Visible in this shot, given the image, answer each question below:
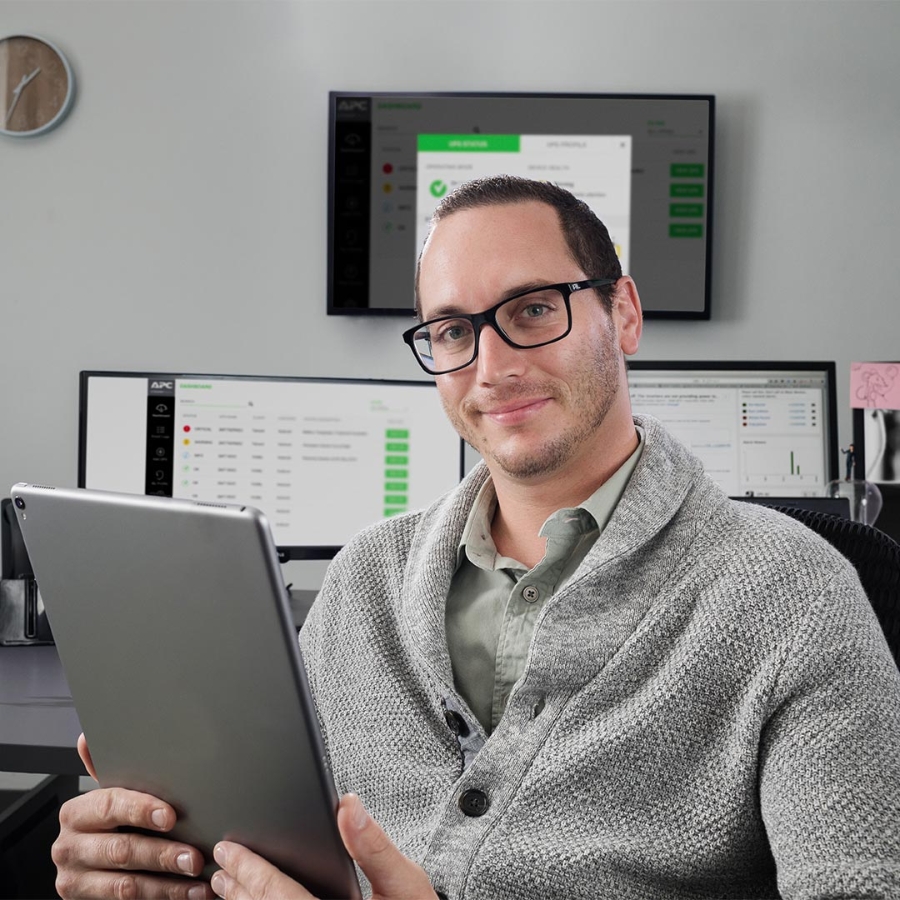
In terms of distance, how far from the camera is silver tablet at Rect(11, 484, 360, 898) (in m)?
0.62

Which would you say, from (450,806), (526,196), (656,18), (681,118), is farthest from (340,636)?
(656,18)

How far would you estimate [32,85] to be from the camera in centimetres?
224

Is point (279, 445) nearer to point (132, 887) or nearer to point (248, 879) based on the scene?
point (132, 887)

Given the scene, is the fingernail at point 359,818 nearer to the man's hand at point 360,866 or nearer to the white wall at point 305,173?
the man's hand at point 360,866

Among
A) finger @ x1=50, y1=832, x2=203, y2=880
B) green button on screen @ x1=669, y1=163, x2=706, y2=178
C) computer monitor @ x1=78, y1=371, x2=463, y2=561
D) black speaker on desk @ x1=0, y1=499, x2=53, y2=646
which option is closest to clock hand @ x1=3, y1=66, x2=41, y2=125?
computer monitor @ x1=78, y1=371, x2=463, y2=561

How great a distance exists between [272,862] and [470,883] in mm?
170

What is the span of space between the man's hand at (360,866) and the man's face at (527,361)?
1.25 ft

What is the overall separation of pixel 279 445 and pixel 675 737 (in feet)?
4.01

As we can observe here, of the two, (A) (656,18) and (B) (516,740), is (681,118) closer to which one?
(A) (656,18)

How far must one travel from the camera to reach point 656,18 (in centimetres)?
218

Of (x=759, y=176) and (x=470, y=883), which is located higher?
(x=759, y=176)

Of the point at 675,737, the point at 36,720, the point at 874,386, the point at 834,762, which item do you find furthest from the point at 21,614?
the point at 874,386

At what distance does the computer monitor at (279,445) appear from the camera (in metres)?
1.87

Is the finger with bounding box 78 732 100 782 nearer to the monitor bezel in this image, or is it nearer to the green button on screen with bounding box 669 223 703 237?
the monitor bezel
